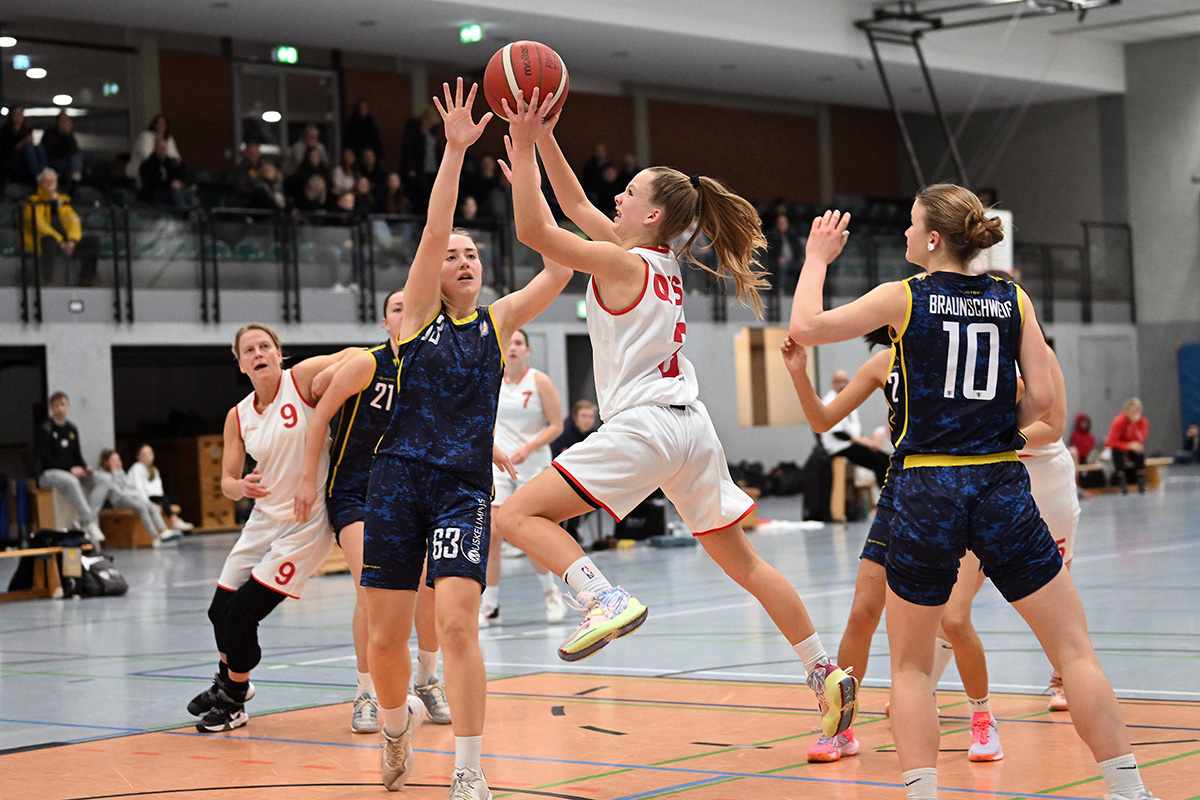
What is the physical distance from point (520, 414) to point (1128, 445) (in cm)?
1377

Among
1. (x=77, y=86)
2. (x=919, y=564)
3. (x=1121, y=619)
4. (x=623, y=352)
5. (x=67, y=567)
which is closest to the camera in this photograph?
(x=919, y=564)

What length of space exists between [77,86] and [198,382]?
4.97m

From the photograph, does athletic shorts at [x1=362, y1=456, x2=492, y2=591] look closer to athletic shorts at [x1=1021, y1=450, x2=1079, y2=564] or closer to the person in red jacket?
athletic shorts at [x1=1021, y1=450, x2=1079, y2=564]

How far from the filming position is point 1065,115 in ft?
97.9

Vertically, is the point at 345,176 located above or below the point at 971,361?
above

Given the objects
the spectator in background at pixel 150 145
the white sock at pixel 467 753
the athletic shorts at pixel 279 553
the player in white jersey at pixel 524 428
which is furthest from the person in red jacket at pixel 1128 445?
the white sock at pixel 467 753

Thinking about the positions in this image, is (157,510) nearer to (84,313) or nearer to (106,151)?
(84,313)

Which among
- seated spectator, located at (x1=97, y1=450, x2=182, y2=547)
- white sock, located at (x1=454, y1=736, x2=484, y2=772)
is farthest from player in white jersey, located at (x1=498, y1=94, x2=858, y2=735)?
seated spectator, located at (x1=97, y1=450, x2=182, y2=547)

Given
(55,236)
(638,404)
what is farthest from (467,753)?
(55,236)

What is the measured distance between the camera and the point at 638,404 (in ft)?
14.8

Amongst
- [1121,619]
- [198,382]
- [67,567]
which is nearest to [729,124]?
[198,382]

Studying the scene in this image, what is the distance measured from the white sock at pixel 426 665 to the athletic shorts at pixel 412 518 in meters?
1.63

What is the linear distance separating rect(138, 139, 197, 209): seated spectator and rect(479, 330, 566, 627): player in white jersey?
9.42 m

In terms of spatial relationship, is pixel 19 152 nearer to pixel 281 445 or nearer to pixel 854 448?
pixel 854 448
